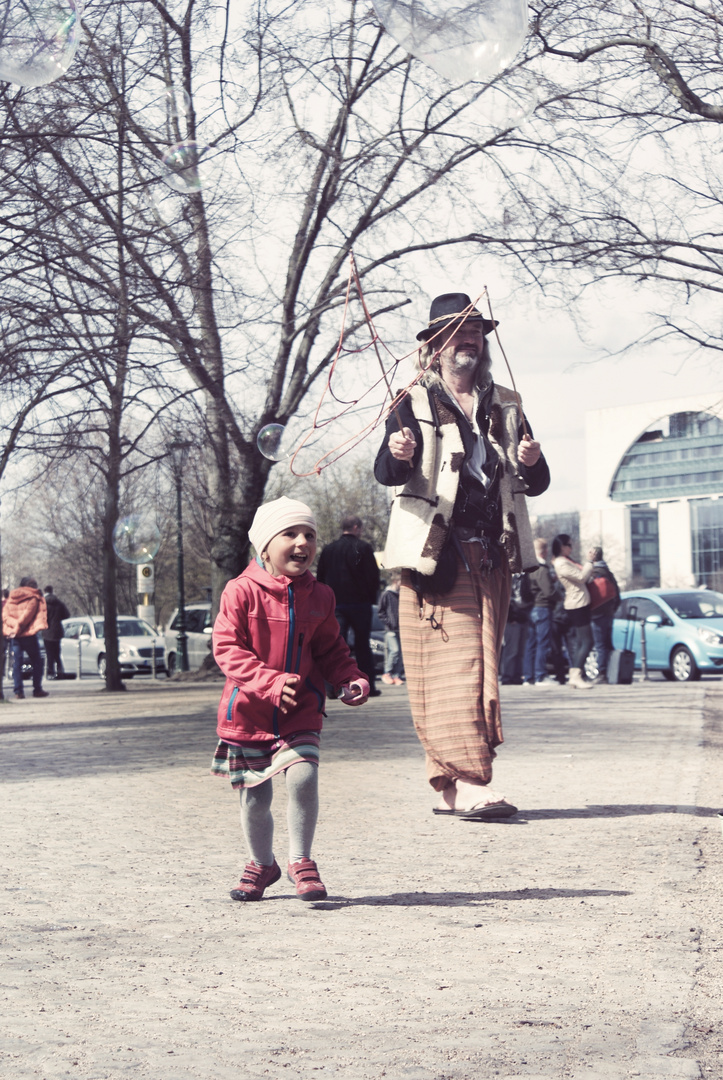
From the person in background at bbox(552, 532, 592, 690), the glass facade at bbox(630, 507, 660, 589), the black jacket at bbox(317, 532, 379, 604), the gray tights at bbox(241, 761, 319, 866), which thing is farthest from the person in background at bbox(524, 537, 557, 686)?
the glass facade at bbox(630, 507, 660, 589)

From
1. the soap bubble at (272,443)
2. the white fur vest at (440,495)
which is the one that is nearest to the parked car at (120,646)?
the soap bubble at (272,443)

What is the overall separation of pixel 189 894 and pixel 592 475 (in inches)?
3874

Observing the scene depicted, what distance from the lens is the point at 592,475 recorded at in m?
102

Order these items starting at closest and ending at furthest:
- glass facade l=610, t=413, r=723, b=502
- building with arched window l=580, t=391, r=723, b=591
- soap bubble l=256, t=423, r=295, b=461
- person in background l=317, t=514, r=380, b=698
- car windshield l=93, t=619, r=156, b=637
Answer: soap bubble l=256, t=423, r=295, b=461
person in background l=317, t=514, r=380, b=698
car windshield l=93, t=619, r=156, b=637
glass facade l=610, t=413, r=723, b=502
building with arched window l=580, t=391, r=723, b=591

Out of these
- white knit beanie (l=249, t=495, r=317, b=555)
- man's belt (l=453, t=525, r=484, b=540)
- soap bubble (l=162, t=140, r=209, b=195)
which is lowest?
white knit beanie (l=249, t=495, r=317, b=555)

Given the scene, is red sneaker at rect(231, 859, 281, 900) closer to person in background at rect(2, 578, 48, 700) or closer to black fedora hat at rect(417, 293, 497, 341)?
black fedora hat at rect(417, 293, 497, 341)

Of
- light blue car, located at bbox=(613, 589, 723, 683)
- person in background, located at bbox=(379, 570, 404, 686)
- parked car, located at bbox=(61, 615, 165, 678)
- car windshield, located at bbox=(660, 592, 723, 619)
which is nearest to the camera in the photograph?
person in background, located at bbox=(379, 570, 404, 686)

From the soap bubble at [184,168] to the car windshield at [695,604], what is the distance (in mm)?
12979

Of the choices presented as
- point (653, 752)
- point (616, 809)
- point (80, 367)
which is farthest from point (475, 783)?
point (80, 367)

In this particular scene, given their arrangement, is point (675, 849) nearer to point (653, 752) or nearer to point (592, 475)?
point (653, 752)

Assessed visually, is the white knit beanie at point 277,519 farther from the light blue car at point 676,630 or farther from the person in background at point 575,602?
the light blue car at point 676,630

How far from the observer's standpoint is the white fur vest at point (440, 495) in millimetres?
6508

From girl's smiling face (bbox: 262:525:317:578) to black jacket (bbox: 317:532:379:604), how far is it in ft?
33.4

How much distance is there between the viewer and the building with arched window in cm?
9225
